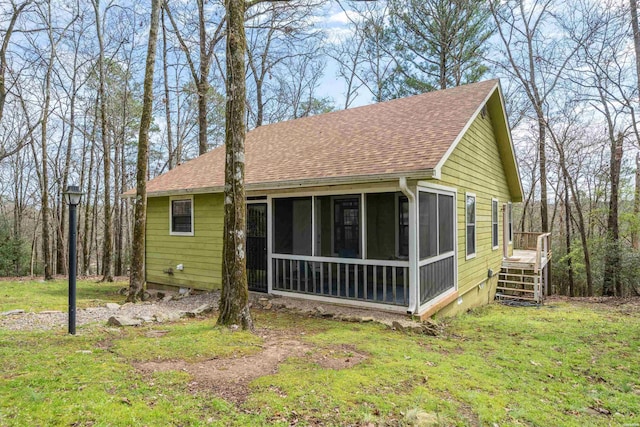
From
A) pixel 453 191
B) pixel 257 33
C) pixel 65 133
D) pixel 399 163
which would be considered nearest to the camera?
pixel 399 163

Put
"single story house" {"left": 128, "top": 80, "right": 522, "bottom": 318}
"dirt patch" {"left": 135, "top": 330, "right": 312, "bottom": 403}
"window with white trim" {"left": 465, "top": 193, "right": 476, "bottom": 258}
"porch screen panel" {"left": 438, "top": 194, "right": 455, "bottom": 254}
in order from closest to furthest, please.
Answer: "dirt patch" {"left": 135, "top": 330, "right": 312, "bottom": 403} < "single story house" {"left": 128, "top": 80, "right": 522, "bottom": 318} < "porch screen panel" {"left": 438, "top": 194, "right": 455, "bottom": 254} < "window with white trim" {"left": 465, "top": 193, "right": 476, "bottom": 258}

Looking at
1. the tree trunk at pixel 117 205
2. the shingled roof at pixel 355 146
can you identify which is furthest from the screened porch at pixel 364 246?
the tree trunk at pixel 117 205

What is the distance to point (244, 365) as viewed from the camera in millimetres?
4031

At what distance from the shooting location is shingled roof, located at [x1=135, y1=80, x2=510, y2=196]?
6.46m

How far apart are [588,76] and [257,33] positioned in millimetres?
13465

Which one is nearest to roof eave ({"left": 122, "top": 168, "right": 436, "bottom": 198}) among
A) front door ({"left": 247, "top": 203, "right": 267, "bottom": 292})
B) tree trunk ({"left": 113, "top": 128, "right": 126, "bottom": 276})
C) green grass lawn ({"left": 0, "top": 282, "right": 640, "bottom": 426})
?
front door ({"left": 247, "top": 203, "right": 267, "bottom": 292})

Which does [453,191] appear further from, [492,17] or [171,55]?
[171,55]

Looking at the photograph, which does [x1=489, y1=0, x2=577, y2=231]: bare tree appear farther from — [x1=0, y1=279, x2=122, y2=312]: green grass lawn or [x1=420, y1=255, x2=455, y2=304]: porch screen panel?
[x1=0, y1=279, x2=122, y2=312]: green grass lawn

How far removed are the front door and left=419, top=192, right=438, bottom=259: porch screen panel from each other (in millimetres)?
3358

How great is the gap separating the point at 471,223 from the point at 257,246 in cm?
527

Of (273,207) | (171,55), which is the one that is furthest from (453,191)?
(171,55)

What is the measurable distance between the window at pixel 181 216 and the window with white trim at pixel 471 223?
22.4 ft

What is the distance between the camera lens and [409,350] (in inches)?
189

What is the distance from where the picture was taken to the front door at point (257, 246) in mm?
8234
